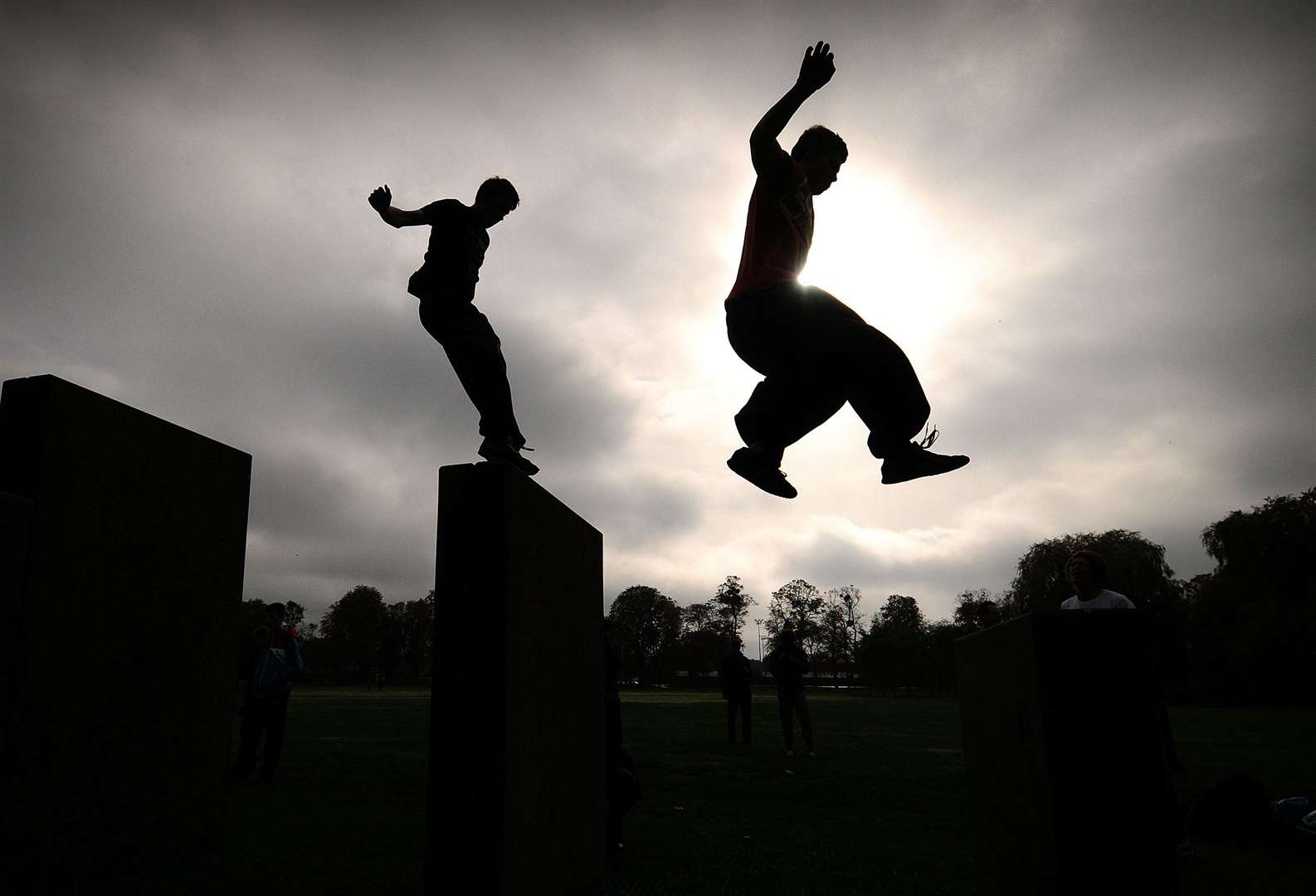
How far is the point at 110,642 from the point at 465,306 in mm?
2056

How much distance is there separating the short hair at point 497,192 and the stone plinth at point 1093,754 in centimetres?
313

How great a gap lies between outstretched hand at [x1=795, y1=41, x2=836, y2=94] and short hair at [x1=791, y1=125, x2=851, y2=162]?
0.39 m

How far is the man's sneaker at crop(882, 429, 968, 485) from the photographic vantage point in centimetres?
298

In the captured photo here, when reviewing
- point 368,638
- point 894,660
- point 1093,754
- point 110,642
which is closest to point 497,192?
point 110,642

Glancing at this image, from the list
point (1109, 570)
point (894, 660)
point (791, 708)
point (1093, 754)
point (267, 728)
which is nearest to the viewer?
point (1093, 754)

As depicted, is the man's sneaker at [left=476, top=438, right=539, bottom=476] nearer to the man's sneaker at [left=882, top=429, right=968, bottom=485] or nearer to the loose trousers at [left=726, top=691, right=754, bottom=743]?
the man's sneaker at [left=882, top=429, right=968, bottom=485]

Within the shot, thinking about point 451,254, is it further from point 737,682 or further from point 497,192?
point 737,682

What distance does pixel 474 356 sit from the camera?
3.90 meters

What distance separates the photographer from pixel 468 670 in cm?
301

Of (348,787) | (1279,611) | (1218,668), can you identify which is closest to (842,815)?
(348,787)

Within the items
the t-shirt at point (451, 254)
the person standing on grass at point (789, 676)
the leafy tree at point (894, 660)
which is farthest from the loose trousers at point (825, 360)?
the leafy tree at point (894, 660)

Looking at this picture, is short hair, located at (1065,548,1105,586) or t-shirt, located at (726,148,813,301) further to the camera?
short hair, located at (1065,548,1105,586)

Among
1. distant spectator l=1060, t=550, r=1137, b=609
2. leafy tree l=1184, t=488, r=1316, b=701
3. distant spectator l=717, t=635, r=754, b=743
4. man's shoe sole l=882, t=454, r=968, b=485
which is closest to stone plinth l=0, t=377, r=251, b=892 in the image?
man's shoe sole l=882, t=454, r=968, b=485

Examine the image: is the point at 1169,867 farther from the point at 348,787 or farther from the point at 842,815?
the point at 348,787
